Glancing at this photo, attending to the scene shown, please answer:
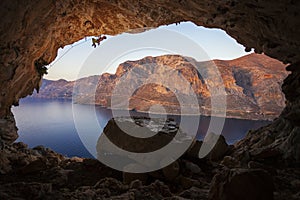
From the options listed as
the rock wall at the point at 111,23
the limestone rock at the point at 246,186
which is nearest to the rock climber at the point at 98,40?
the rock wall at the point at 111,23

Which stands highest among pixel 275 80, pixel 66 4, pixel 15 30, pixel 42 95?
pixel 275 80

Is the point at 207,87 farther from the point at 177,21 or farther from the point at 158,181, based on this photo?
the point at 158,181

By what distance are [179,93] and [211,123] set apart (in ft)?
32.8

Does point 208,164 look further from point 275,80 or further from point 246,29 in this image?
point 275,80

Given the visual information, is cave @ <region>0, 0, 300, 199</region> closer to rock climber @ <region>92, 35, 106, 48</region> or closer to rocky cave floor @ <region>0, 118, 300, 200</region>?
rocky cave floor @ <region>0, 118, 300, 200</region>

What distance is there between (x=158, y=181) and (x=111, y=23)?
8379 mm

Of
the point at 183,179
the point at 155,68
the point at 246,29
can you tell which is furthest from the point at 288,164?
the point at 155,68

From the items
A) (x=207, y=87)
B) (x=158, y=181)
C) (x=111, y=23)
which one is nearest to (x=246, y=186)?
(x=158, y=181)

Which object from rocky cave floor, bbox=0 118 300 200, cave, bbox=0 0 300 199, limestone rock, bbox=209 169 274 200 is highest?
cave, bbox=0 0 300 199

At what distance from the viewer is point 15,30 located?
15.4 feet

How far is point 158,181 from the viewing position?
13.0ft

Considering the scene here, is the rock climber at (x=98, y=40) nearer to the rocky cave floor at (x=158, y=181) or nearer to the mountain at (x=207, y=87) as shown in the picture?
the rocky cave floor at (x=158, y=181)

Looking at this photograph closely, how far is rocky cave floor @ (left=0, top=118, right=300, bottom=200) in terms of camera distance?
244cm

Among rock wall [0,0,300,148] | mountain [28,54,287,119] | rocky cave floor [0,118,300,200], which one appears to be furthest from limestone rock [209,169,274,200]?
mountain [28,54,287,119]
